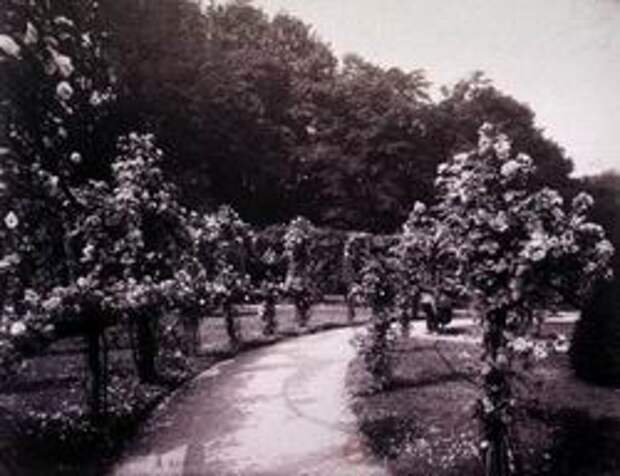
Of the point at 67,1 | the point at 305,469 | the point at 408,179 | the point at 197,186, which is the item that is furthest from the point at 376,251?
the point at 408,179

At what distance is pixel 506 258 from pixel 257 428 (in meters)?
5.92

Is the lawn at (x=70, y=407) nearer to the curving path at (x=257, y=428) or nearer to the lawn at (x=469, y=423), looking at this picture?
the curving path at (x=257, y=428)

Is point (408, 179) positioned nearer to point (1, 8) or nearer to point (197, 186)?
point (197, 186)

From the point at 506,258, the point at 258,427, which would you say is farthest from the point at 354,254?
the point at 506,258

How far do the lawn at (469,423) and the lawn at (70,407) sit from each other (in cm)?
378

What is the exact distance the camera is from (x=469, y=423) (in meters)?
13.5

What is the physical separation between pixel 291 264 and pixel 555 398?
1630 centimetres

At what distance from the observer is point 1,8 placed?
→ 5531 mm

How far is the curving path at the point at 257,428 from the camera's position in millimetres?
12789

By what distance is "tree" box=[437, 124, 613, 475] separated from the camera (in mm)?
10570

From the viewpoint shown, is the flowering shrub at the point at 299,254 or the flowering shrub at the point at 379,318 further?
the flowering shrub at the point at 299,254

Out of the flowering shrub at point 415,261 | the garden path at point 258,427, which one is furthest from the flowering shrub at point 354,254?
the garden path at point 258,427

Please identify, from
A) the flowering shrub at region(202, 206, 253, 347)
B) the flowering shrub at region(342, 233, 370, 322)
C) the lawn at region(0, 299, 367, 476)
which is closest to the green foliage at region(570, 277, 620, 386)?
the lawn at region(0, 299, 367, 476)

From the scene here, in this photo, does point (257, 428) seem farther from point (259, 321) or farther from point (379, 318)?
point (259, 321)
